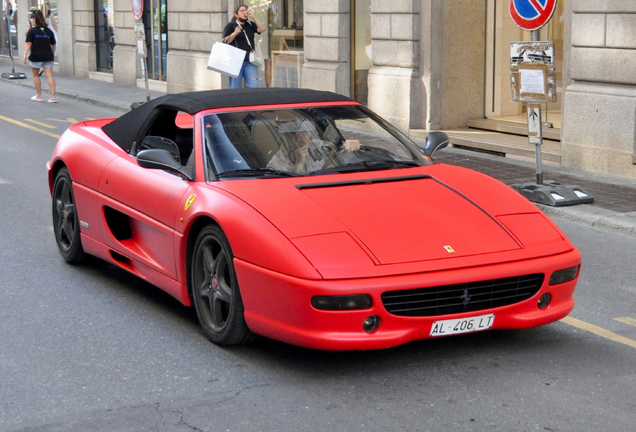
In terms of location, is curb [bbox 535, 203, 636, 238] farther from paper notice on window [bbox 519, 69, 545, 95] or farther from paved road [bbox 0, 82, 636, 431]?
paved road [bbox 0, 82, 636, 431]

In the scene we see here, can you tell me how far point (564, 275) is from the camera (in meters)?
5.20

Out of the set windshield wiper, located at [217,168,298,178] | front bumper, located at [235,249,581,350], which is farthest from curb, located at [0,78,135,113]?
front bumper, located at [235,249,581,350]

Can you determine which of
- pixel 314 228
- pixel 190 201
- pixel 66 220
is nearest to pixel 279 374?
pixel 314 228

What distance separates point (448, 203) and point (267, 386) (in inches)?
56.2

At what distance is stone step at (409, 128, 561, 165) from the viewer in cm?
1311

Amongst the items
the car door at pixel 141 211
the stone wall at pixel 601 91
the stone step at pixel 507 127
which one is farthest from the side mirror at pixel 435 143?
the stone step at pixel 507 127

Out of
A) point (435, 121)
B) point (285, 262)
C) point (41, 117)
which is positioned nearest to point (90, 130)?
point (285, 262)

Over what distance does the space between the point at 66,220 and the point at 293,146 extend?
7.75ft

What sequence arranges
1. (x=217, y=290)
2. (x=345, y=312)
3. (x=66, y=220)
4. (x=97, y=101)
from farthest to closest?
(x=97, y=101), (x=66, y=220), (x=217, y=290), (x=345, y=312)

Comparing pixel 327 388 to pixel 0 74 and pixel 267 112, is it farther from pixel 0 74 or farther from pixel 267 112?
pixel 0 74

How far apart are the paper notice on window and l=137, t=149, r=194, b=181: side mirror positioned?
5226 millimetres

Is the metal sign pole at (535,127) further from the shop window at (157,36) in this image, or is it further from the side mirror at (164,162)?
the shop window at (157,36)

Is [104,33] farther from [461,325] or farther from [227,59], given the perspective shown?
[461,325]

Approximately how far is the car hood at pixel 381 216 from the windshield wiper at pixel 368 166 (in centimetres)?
12
